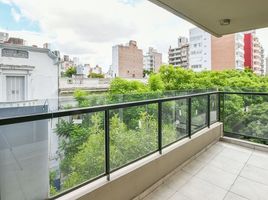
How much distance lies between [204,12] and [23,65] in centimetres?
1492

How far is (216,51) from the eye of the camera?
41375mm

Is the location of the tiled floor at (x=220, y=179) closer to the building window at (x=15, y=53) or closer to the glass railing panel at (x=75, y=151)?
the glass railing panel at (x=75, y=151)

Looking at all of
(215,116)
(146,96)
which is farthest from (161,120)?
(215,116)

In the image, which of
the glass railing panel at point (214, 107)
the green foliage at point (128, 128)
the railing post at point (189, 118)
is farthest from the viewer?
the glass railing panel at point (214, 107)

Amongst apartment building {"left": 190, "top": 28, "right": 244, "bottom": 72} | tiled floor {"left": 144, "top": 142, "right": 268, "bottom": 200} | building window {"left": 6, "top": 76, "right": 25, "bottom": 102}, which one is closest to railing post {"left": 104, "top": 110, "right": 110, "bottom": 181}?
tiled floor {"left": 144, "top": 142, "right": 268, "bottom": 200}

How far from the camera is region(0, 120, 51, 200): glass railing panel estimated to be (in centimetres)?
115

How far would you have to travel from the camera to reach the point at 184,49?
5525cm

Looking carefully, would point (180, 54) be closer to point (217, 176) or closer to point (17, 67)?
point (17, 67)

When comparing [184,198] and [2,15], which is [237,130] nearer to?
[184,198]

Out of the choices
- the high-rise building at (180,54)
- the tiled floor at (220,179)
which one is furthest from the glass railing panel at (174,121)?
the high-rise building at (180,54)

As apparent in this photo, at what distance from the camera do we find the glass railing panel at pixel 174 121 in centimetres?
254

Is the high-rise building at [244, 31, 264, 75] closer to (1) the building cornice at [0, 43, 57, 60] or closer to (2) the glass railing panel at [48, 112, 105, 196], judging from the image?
(1) the building cornice at [0, 43, 57, 60]

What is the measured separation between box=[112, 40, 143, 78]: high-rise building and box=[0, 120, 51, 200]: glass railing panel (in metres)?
33.8

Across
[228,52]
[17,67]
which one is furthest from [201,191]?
[228,52]
